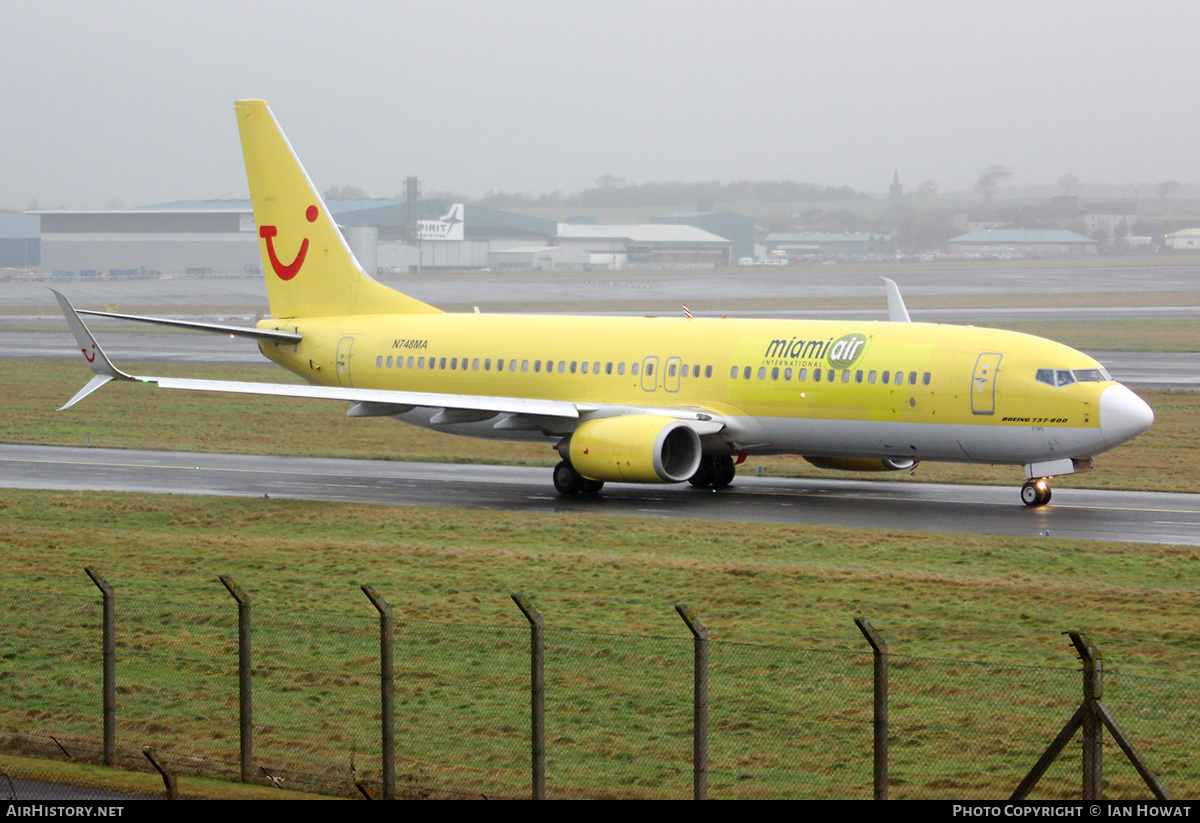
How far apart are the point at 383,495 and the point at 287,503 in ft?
8.80

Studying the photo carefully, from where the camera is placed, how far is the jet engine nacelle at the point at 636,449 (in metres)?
33.2

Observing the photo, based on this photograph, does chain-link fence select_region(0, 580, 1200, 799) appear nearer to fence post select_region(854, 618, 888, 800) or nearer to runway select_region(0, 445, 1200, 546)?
fence post select_region(854, 618, 888, 800)

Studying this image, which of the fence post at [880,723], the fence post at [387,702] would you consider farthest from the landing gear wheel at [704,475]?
the fence post at [880,723]

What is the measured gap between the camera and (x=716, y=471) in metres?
36.7

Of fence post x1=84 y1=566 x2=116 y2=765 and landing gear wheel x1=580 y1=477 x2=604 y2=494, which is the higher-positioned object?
fence post x1=84 y1=566 x2=116 y2=765

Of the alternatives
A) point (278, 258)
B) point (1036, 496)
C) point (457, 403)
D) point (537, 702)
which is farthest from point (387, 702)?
point (278, 258)

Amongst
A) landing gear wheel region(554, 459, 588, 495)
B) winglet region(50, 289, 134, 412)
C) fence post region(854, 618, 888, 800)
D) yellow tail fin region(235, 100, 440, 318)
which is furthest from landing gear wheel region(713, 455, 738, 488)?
fence post region(854, 618, 888, 800)

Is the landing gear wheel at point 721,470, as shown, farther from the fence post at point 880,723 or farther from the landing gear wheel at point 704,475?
the fence post at point 880,723

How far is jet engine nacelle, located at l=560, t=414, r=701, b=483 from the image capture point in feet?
109

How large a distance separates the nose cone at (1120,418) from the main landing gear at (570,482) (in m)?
11.1

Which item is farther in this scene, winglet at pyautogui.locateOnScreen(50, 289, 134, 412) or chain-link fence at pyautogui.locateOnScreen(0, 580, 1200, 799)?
winglet at pyautogui.locateOnScreen(50, 289, 134, 412)

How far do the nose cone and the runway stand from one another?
64.7 inches
